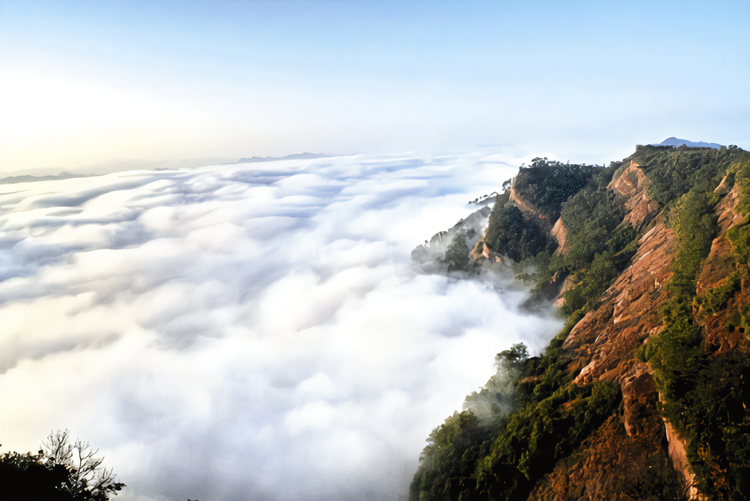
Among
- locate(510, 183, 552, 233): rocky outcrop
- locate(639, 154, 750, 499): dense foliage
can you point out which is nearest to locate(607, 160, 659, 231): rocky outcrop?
locate(510, 183, 552, 233): rocky outcrop

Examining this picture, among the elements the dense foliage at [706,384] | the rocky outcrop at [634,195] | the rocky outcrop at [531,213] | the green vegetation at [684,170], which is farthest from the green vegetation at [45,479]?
the rocky outcrop at [531,213]

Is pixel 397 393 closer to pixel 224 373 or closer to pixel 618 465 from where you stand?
pixel 618 465

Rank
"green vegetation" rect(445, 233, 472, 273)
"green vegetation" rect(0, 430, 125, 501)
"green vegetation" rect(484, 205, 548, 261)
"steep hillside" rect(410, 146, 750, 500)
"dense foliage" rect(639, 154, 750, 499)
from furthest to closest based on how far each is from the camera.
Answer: "green vegetation" rect(445, 233, 472, 273) → "green vegetation" rect(484, 205, 548, 261) → "green vegetation" rect(0, 430, 125, 501) → "steep hillside" rect(410, 146, 750, 500) → "dense foliage" rect(639, 154, 750, 499)

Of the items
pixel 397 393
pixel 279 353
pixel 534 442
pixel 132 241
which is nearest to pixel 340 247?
pixel 279 353

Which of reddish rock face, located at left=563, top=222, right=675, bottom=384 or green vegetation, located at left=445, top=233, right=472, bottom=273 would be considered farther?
green vegetation, located at left=445, top=233, right=472, bottom=273

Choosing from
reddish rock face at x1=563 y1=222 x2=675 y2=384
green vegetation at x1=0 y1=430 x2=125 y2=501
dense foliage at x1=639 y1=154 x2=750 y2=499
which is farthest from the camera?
reddish rock face at x1=563 y1=222 x2=675 y2=384

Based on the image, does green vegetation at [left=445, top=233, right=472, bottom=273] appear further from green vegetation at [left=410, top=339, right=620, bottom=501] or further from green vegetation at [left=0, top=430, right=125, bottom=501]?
green vegetation at [left=0, top=430, right=125, bottom=501]

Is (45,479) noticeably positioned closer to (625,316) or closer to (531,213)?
(625,316)
